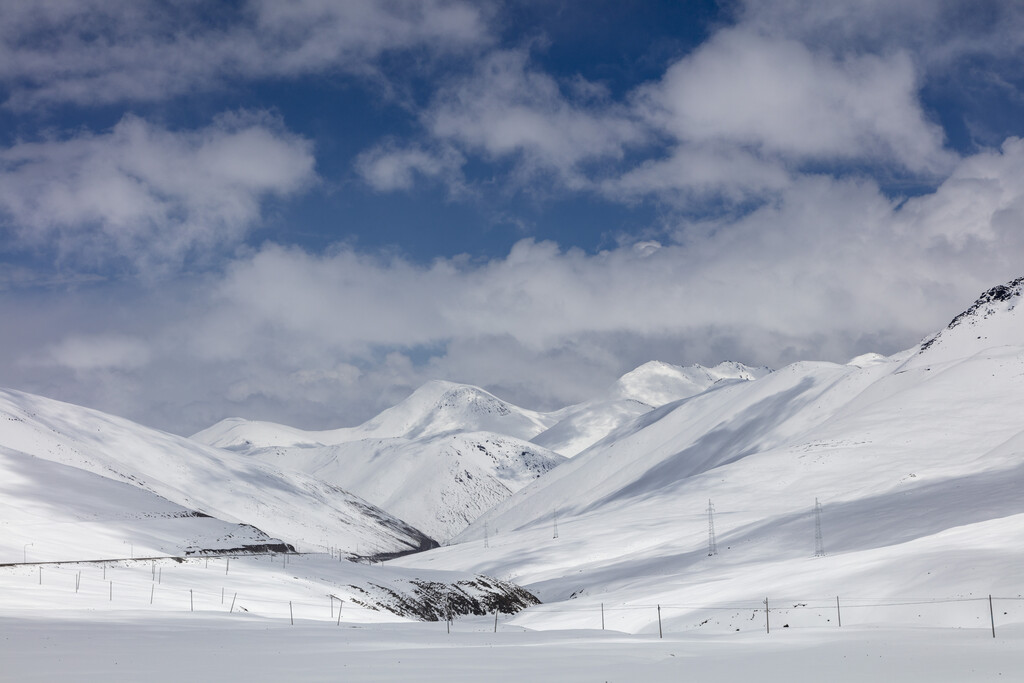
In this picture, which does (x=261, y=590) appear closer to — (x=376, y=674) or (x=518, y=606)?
(x=518, y=606)

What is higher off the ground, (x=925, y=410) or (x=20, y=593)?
(x=925, y=410)

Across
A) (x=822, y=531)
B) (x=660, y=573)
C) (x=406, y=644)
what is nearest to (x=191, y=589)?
(x=406, y=644)

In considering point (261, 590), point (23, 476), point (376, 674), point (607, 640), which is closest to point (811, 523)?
point (261, 590)

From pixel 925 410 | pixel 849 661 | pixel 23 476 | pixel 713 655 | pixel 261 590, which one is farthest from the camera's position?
pixel 925 410

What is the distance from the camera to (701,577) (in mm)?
91062

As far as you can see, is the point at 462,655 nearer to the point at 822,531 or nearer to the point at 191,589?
the point at 191,589

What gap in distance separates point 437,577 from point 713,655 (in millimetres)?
73092

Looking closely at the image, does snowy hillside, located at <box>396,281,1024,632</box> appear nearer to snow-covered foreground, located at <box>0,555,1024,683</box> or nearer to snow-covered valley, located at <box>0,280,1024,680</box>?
snow-covered valley, located at <box>0,280,1024,680</box>

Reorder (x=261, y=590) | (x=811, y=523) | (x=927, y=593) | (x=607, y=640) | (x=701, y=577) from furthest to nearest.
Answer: (x=811, y=523) < (x=701, y=577) < (x=261, y=590) < (x=927, y=593) < (x=607, y=640)

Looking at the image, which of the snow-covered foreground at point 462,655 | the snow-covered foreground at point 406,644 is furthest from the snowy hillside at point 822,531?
the snow-covered foreground at point 462,655

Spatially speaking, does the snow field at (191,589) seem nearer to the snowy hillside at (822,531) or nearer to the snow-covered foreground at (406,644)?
the snow-covered foreground at (406,644)

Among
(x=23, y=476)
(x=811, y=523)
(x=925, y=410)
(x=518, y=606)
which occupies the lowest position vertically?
(x=518, y=606)

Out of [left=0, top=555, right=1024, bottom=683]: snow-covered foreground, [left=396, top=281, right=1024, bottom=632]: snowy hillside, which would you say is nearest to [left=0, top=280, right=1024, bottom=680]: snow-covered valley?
[left=0, top=555, right=1024, bottom=683]: snow-covered foreground

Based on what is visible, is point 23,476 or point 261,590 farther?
point 23,476
